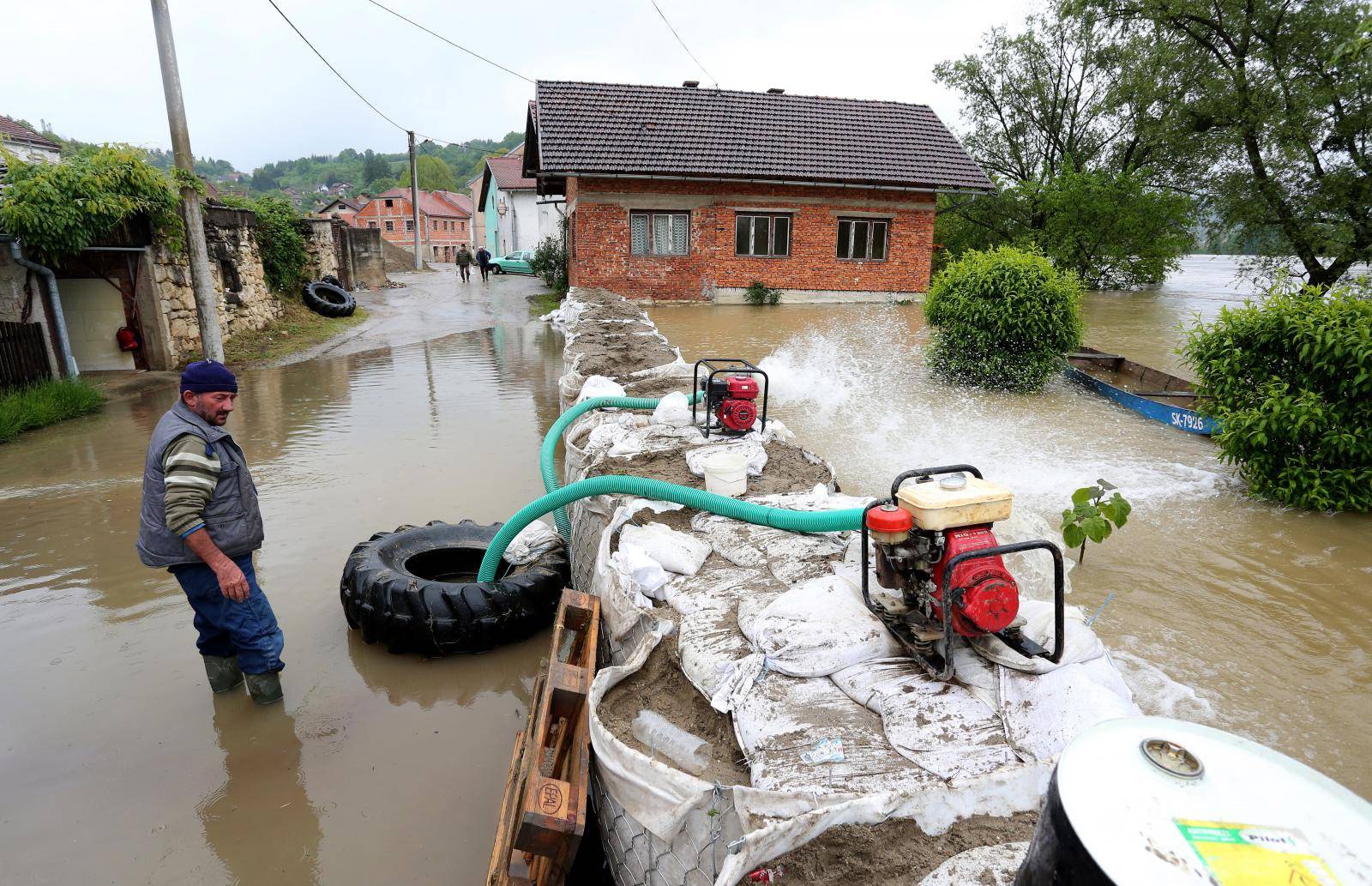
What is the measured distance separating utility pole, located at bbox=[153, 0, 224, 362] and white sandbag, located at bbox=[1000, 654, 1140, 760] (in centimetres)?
1218

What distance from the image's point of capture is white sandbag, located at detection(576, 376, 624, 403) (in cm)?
627

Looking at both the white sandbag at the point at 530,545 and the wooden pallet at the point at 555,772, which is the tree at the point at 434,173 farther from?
the wooden pallet at the point at 555,772

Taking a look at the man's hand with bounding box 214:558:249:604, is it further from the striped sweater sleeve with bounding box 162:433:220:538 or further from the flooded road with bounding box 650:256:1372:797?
the flooded road with bounding box 650:256:1372:797

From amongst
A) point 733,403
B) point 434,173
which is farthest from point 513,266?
point 434,173

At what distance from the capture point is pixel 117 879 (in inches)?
104

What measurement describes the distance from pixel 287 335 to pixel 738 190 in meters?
11.3

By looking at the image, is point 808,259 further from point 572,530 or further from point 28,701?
point 28,701

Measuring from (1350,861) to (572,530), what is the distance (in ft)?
13.5

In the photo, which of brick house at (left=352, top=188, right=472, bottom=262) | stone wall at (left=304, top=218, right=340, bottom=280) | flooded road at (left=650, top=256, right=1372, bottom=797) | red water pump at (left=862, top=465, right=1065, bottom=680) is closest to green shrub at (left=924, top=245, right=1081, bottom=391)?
flooded road at (left=650, top=256, right=1372, bottom=797)

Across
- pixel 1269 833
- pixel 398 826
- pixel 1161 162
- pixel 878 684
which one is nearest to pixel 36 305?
pixel 398 826

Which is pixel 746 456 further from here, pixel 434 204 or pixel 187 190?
pixel 434 204

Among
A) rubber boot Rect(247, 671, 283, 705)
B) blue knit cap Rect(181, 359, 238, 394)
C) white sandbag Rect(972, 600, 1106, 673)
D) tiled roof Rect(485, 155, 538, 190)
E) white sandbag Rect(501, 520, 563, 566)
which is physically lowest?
rubber boot Rect(247, 671, 283, 705)

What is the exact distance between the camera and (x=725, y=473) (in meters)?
A: 3.90

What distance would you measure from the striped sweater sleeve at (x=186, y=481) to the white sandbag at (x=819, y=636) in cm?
250
